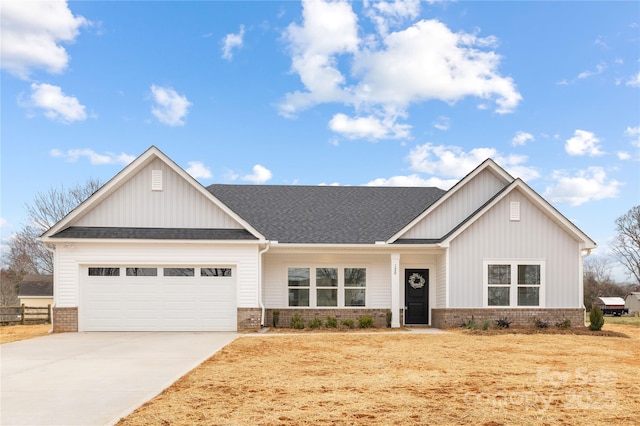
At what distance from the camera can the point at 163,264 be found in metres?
19.0

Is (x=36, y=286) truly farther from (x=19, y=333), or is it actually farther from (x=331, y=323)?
(x=331, y=323)

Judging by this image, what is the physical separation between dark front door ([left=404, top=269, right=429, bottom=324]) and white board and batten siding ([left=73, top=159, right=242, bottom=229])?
22.2ft

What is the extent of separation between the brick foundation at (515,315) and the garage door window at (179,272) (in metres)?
8.85

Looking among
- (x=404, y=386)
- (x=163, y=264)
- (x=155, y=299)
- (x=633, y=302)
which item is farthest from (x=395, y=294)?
(x=633, y=302)

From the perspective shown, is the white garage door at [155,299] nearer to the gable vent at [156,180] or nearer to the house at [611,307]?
the gable vent at [156,180]

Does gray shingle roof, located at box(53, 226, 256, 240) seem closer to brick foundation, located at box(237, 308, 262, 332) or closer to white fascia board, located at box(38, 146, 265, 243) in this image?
white fascia board, located at box(38, 146, 265, 243)

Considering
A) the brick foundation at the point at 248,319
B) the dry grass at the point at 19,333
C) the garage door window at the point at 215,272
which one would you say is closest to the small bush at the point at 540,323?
the brick foundation at the point at 248,319

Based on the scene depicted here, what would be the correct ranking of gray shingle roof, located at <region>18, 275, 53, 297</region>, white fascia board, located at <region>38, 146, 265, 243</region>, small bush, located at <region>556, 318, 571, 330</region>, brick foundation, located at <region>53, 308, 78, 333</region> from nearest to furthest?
brick foundation, located at <region>53, 308, 78, 333</region>, white fascia board, located at <region>38, 146, 265, 243</region>, small bush, located at <region>556, 318, 571, 330</region>, gray shingle roof, located at <region>18, 275, 53, 297</region>

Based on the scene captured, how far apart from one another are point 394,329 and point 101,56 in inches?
605

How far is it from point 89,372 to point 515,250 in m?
14.5

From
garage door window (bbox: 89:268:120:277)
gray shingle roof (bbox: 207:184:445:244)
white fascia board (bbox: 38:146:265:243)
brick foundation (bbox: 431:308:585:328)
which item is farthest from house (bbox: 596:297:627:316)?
garage door window (bbox: 89:268:120:277)

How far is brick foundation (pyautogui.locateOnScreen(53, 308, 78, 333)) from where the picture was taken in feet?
61.4

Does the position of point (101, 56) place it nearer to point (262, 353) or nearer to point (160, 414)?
point (262, 353)

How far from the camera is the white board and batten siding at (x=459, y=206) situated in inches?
811
